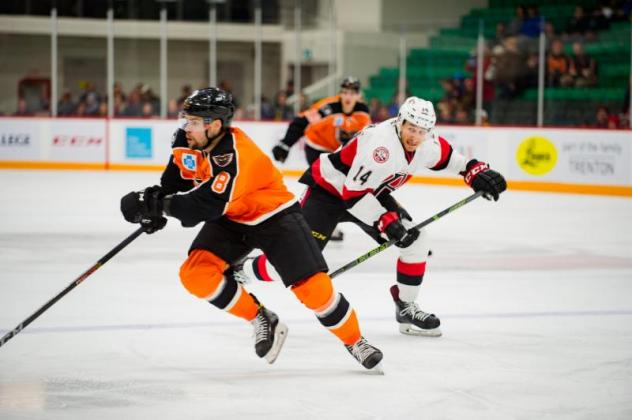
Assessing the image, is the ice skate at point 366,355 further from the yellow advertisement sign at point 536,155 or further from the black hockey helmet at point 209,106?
the yellow advertisement sign at point 536,155

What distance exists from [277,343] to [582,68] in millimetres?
9153

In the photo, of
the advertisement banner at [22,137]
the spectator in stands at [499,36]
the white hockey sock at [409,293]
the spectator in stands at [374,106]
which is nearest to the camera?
the white hockey sock at [409,293]

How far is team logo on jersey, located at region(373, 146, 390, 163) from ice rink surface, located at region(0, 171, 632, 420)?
0.77 m

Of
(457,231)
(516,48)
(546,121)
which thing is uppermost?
(516,48)

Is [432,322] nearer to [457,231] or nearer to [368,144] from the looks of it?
[368,144]

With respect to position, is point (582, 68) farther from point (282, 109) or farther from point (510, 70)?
point (282, 109)

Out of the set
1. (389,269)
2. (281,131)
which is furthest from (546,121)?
(389,269)

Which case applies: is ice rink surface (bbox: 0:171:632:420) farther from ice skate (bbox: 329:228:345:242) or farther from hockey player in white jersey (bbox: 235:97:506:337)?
hockey player in white jersey (bbox: 235:97:506:337)

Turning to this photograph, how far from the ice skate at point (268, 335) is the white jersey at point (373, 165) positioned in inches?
30.7

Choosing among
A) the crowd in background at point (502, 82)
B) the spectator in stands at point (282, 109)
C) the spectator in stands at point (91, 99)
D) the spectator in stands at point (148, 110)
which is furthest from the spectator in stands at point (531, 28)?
the spectator in stands at point (91, 99)

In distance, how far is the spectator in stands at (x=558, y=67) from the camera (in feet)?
39.3

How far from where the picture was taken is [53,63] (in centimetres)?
1395

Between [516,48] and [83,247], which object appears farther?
[516,48]

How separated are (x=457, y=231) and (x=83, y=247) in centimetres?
296
